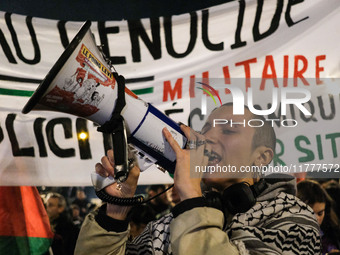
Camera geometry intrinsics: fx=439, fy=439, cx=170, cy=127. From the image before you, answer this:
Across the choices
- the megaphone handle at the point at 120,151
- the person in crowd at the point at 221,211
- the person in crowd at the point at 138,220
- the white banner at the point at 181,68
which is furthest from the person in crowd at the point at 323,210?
the megaphone handle at the point at 120,151

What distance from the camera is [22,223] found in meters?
2.21

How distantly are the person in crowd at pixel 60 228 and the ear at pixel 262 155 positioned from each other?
151 centimetres

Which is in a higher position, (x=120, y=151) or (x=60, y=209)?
(x=120, y=151)

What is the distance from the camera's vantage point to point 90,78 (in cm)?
110

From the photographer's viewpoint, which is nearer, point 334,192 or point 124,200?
point 124,200

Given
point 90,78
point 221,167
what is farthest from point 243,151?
point 90,78

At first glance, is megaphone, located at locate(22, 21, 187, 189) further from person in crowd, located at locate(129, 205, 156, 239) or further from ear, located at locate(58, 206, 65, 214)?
ear, located at locate(58, 206, 65, 214)

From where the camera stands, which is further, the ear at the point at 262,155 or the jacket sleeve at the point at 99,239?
the ear at the point at 262,155

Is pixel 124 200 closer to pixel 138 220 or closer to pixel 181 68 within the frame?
pixel 181 68

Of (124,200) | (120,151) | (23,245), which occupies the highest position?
(120,151)

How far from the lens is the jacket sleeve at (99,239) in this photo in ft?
4.31

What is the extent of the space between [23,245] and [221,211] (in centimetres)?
136

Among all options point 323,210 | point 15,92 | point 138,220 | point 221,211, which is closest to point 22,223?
point 15,92

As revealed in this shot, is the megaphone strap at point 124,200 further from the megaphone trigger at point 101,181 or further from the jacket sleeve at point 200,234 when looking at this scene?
the jacket sleeve at point 200,234
